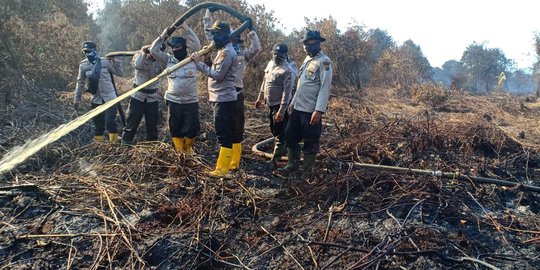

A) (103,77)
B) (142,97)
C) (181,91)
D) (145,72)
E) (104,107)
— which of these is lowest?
(104,107)

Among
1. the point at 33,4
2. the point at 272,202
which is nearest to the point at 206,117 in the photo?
the point at 272,202

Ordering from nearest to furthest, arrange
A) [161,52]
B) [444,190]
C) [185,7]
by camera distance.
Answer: [444,190]
[161,52]
[185,7]

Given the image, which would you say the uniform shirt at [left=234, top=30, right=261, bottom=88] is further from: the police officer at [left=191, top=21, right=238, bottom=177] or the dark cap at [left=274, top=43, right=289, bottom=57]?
the police officer at [left=191, top=21, right=238, bottom=177]

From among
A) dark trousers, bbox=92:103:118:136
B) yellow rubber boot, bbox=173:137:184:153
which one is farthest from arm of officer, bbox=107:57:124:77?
yellow rubber boot, bbox=173:137:184:153

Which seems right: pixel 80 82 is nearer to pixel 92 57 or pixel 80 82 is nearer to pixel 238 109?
pixel 92 57

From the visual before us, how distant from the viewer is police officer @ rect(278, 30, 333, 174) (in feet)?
14.4

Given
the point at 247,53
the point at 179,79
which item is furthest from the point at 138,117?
the point at 247,53

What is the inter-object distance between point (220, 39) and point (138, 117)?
1794 mm

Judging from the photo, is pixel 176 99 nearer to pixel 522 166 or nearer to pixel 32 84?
pixel 522 166

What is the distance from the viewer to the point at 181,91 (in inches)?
200

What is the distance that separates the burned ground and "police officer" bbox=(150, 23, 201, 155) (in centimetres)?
42

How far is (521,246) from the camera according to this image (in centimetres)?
318

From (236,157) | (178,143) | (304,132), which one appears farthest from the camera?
(178,143)

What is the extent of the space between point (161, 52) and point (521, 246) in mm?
4380
